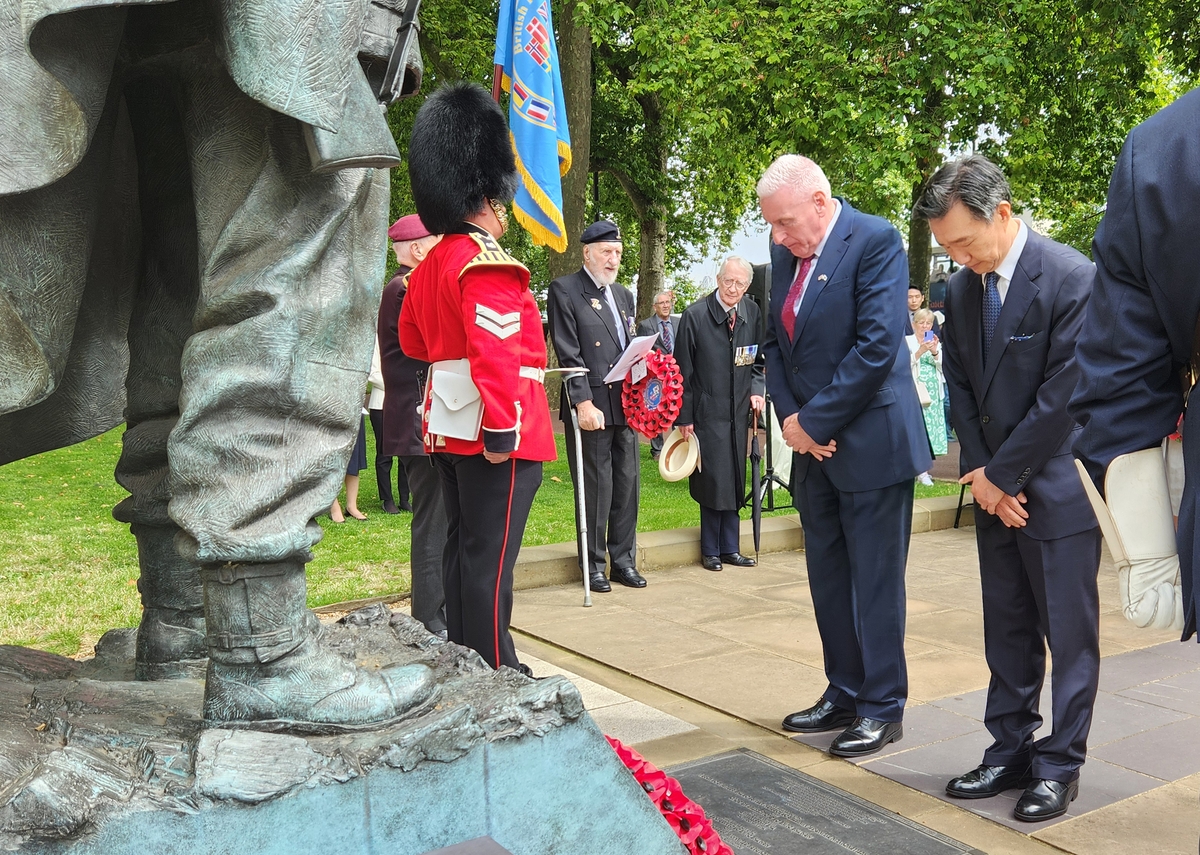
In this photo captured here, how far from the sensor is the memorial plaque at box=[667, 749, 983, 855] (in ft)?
11.2

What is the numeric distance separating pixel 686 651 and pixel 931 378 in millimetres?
6714

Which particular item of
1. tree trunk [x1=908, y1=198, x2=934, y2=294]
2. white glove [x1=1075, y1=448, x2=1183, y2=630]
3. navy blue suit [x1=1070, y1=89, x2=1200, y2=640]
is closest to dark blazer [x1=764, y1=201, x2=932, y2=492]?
navy blue suit [x1=1070, y1=89, x2=1200, y2=640]

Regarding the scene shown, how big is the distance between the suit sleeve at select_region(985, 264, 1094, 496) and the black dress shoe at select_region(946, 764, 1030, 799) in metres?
0.96

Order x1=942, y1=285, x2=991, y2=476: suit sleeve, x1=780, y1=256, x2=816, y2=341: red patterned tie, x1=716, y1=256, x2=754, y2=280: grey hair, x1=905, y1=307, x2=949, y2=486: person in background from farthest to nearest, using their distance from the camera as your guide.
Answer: x1=905, y1=307, x2=949, y2=486: person in background
x1=716, y1=256, x2=754, y2=280: grey hair
x1=780, y1=256, x2=816, y2=341: red patterned tie
x1=942, y1=285, x2=991, y2=476: suit sleeve

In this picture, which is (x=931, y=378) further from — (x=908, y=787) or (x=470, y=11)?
(x=470, y=11)

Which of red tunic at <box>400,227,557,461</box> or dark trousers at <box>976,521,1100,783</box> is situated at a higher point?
red tunic at <box>400,227,557,461</box>

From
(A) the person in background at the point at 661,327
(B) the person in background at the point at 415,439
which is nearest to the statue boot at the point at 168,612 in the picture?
(B) the person in background at the point at 415,439

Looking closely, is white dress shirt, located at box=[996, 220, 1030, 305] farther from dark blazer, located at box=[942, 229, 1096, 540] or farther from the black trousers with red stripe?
the black trousers with red stripe

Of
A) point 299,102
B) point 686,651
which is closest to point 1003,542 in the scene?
point 686,651

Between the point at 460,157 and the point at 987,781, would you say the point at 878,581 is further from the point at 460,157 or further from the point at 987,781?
the point at 460,157

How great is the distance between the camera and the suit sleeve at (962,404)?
4.18 metres

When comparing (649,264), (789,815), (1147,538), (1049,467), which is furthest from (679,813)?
(649,264)

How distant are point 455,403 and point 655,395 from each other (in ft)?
10.6

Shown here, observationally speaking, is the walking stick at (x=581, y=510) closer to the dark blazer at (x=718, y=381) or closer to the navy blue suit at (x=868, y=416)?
the dark blazer at (x=718, y=381)
